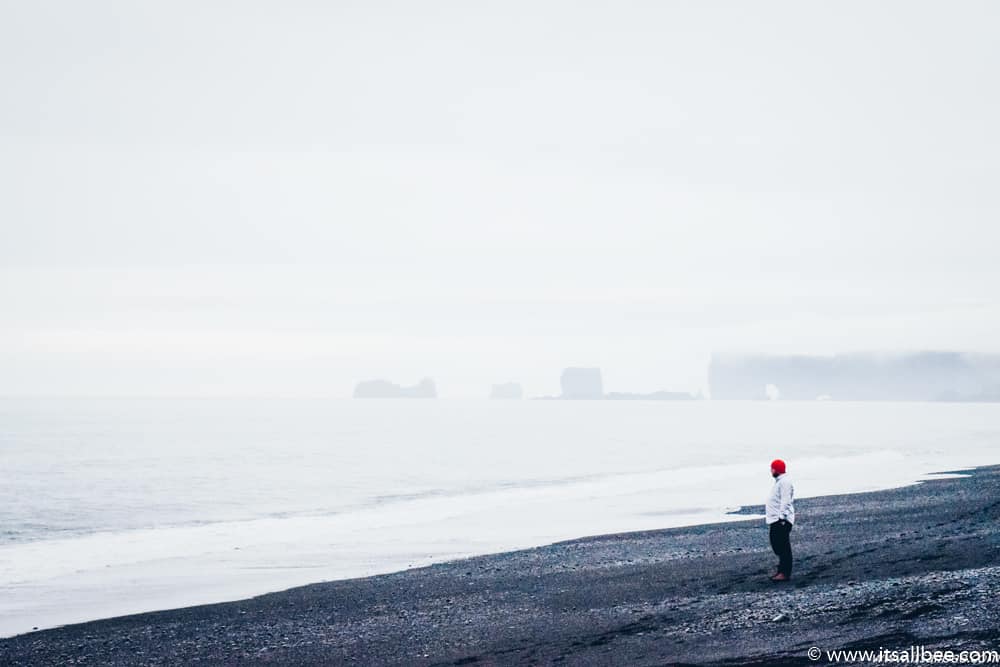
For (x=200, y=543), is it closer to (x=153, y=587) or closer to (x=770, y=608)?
(x=153, y=587)

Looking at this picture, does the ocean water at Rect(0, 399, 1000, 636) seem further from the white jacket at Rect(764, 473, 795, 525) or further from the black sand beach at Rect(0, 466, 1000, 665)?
the white jacket at Rect(764, 473, 795, 525)

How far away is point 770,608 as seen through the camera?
16188mm

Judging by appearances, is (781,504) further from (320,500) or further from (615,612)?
(320,500)

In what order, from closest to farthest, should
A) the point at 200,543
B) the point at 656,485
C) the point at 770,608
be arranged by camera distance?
the point at 770,608 < the point at 200,543 < the point at 656,485

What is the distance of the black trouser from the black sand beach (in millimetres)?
497

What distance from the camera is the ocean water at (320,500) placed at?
1084 inches

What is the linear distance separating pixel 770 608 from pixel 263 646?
29.1 ft

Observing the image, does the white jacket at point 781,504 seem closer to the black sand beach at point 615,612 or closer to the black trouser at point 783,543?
the black trouser at point 783,543

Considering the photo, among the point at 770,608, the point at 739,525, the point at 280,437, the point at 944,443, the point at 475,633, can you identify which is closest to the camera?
the point at 770,608

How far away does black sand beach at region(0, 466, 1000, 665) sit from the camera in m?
14.1

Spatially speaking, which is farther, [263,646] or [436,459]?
[436,459]

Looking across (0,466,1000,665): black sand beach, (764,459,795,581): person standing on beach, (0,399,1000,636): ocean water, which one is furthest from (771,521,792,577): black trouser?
(0,399,1000,636): ocean water

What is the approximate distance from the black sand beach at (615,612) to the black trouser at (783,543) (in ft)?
1.63

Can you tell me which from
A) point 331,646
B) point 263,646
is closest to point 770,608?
point 331,646
